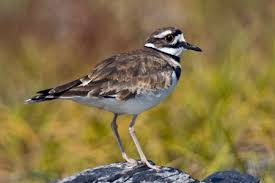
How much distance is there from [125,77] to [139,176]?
0.89 meters

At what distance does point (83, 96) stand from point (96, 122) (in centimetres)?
393

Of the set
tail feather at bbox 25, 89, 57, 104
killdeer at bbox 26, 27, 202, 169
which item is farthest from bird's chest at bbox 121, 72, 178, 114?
tail feather at bbox 25, 89, 57, 104

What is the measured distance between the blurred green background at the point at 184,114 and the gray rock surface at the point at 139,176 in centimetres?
183

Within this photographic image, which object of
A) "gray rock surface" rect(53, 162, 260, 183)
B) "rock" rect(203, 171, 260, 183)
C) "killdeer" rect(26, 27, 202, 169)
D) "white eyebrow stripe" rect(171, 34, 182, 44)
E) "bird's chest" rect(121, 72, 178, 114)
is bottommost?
"rock" rect(203, 171, 260, 183)

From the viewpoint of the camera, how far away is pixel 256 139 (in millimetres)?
10828

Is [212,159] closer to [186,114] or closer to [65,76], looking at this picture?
[186,114]

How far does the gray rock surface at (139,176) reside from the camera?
7.27 meters

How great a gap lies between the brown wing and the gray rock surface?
64cm

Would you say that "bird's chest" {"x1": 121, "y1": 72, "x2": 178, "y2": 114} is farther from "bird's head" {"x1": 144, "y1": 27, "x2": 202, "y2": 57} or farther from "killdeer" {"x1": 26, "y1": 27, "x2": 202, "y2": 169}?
"bird's head" {"x1": 144, "y1": 27, "x2": 202, "y2": 57}

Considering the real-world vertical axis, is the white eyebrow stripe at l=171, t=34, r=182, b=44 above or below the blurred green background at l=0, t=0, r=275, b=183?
Answer: above

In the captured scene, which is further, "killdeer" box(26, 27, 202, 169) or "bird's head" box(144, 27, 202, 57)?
"bird's head" box(144, 27, 202, 57)

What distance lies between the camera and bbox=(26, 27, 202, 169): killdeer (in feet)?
24.2

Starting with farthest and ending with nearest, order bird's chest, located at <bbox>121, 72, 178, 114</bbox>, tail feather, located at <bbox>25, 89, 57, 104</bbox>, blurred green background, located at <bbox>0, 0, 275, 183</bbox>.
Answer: blurred green background, located at <bbox>0, 0, 275, 183</bbox> → bird's chest, located at <bbox>121, 72, 178, 114</bbox> → tail feather, located at <bbox>25, 89, 57, 104</bbox>

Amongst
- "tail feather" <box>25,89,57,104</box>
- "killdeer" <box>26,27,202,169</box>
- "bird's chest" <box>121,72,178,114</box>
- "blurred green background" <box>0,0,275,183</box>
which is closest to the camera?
"tail feather" <box>25,89,57,104</box>
